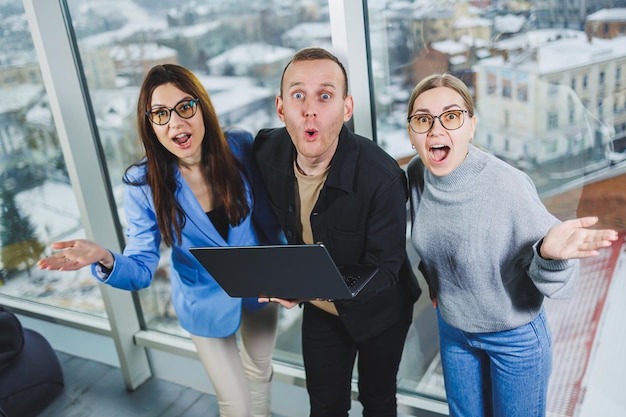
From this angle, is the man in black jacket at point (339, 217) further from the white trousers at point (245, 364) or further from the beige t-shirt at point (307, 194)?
the white trousers at point (245, 364)

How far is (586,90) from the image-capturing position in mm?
1648

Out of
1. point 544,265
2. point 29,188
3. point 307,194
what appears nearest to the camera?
point 544,265

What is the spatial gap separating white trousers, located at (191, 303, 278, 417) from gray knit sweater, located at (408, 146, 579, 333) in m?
0.74

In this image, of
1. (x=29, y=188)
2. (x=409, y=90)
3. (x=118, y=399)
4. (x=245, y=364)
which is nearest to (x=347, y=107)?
(x=409, y=90)

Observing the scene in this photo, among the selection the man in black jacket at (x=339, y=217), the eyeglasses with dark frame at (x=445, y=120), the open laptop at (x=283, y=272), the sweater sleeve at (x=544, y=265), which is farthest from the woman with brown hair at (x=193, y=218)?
the sweater sleeve at (x=544, y=265)

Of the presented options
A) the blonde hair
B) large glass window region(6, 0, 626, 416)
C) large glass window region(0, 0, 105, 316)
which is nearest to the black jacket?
the blonde hair

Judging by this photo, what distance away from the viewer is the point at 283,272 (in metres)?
1.42

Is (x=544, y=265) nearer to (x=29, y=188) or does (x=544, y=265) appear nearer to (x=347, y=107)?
(x=347, y=107)

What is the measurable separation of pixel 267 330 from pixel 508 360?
89cm

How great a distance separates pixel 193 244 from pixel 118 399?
1.35m

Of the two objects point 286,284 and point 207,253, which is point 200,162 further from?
point 286,284

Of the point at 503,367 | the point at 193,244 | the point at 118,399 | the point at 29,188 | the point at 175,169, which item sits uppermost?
the point at 175,169

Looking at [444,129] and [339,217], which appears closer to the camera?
[444,129]

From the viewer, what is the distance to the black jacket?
5.11 feet
